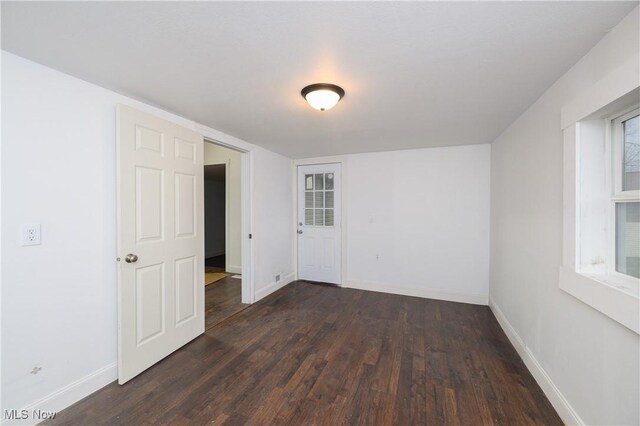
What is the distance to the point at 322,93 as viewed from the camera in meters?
1.81

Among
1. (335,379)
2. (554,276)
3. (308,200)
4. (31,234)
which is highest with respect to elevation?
(308,200)

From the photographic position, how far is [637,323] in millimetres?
1080

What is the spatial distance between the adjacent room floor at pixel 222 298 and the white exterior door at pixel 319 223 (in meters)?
1.21

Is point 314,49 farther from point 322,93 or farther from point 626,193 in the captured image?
point 626,193

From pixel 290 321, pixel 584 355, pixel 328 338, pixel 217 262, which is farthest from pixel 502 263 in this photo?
pixel 217 262

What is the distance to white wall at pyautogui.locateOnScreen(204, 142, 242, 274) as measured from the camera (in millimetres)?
4816

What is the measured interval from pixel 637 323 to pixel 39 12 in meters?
3.00

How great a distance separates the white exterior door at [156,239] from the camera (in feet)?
6.35

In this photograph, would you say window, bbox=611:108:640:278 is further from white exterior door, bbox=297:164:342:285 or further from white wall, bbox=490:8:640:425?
white exterior door, bbox=297:164:342:285

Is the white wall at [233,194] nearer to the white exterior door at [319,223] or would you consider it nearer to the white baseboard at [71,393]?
the white exterior door at [319,223]

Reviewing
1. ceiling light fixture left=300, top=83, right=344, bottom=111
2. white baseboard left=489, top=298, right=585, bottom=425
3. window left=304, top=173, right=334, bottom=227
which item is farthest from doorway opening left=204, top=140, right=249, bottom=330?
white baseboard left=489, top=298, right=585, bottom=425

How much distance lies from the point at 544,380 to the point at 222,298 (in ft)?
11.7

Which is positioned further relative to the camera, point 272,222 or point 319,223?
point 319,223

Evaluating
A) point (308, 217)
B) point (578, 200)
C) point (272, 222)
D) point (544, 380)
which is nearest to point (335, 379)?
point (544, 380)
